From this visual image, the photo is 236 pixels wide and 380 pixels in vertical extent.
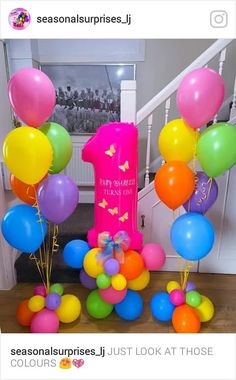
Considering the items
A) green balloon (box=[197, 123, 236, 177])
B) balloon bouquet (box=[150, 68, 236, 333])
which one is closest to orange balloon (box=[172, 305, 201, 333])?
balloon bouquet (box=[150, 68, 236, 333])

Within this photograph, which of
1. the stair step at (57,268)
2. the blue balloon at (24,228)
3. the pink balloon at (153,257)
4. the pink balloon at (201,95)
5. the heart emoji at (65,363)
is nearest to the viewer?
the heart emoji at (65,363)

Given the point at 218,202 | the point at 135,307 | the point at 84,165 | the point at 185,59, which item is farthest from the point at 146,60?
the point at 135,307

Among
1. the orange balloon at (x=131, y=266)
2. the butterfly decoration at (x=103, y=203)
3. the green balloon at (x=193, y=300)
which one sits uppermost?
the butterfly decoration at (x=103, y=203)

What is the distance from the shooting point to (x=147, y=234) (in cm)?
221

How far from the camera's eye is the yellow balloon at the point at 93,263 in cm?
152

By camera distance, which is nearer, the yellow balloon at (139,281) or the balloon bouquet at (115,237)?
the balloon bouquet at (115,237)

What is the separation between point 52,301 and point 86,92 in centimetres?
234

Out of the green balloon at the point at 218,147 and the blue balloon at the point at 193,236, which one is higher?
the green balloon at the point at 218,147

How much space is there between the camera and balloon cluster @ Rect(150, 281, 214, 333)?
1.56 meters

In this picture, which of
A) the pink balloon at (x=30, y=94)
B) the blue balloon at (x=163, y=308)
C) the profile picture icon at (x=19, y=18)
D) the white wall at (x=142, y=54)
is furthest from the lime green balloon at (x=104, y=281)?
the white wall at (x=142, y=54)

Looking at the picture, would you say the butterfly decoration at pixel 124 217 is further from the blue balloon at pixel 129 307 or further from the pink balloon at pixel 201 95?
the pink balloon at pixel 201 95

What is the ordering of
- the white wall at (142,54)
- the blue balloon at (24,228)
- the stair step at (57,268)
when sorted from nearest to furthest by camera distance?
1. the blue balloon at (24,228)
2. the stair step at (57,268)
3. the white wall at (142,54)

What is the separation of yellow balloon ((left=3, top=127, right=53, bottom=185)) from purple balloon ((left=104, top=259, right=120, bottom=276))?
0.60m

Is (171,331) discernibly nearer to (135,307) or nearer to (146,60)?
(135,307)
